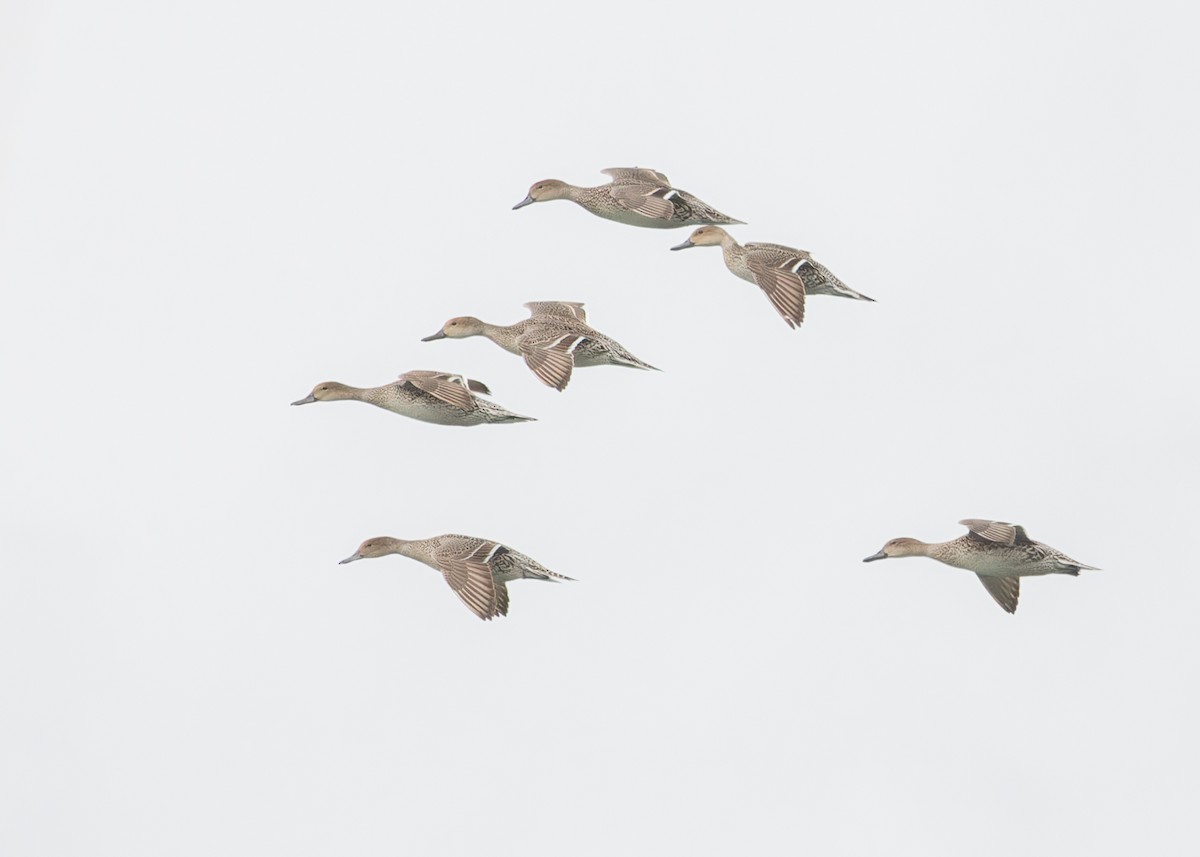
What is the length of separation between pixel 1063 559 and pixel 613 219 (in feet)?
27.0

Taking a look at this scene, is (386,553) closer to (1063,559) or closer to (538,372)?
(538,372)

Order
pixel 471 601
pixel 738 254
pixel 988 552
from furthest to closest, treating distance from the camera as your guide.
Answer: pixel 738 254, pixel 988 552, pixel 471 601

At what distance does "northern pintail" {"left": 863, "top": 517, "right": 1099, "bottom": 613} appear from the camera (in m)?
30.7

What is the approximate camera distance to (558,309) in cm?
3481

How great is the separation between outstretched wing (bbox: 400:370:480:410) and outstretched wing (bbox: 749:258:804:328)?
405 cm

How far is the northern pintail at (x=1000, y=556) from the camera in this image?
3067 centimetres

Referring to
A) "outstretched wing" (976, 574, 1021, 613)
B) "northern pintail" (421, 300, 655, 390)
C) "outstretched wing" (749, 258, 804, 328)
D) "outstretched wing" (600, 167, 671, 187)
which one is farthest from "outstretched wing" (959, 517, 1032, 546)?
"outstretched wing" (600, 167, 671, 187)

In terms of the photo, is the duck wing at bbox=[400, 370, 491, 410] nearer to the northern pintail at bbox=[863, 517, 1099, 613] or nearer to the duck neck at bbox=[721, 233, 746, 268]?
the duck neck at bbox=[721, 233, 746, 268]

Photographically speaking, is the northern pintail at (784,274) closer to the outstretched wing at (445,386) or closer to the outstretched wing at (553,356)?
the outstretched wing at (553,356)

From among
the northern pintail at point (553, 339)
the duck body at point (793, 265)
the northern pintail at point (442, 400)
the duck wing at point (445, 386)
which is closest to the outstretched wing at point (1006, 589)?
the duck body at point (793, 265)

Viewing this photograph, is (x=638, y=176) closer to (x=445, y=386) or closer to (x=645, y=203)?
(x=645, y=203)

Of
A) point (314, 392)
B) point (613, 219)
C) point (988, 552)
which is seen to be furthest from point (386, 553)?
point (988, 552)

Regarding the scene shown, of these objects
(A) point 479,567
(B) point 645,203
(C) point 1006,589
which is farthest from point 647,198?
(C) point 1006,589

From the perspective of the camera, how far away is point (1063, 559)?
3072 cm
